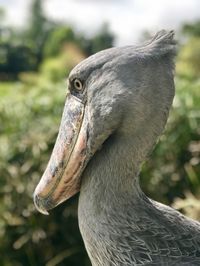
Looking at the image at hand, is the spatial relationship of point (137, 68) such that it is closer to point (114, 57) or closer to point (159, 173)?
point (114, 57)

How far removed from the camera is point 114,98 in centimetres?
297

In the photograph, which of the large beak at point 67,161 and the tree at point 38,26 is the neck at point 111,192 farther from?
the tree at point 38,26

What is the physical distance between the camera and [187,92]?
655 cm

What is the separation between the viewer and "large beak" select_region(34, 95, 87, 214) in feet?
10.3

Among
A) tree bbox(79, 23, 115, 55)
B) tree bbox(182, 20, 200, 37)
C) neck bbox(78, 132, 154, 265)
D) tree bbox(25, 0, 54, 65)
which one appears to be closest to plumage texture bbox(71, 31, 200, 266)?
neck bbox(78, 132, 154, 265)

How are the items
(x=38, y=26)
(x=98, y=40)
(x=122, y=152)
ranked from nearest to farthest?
1. (x=122, y=152)
2. (x=98, y=40)
3. (x=38, y=26)

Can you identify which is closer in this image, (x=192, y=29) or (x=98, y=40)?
(x=192, y=29)

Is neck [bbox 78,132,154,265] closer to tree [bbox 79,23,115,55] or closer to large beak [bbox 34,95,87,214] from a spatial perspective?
large beak [bbox 34,95,87,214]

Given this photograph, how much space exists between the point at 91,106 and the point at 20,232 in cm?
337

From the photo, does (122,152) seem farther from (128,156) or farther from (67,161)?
(67,161)

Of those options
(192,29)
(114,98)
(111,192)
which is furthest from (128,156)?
(192,29)

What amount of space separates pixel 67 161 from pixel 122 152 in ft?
0.84

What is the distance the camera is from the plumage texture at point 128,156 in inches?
117

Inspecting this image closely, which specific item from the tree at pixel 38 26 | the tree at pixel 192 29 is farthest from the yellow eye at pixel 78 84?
the tree at pixel 38 26
